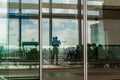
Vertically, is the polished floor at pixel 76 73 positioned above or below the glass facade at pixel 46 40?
below

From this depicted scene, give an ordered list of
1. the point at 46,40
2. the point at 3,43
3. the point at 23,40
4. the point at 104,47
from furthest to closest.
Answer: the point at 104,47 → the point at 46,40 → the point at 23,40 → the point at 3,43

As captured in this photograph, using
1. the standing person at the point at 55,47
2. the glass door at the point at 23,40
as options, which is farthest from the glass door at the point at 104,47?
the glass door at the point at 23,40

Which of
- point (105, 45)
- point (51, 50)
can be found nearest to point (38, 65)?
point (51, 50)

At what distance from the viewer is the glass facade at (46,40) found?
929 cm

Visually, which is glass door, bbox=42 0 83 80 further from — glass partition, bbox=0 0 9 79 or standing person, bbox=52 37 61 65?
glass partition, bbox=0 0 9 79

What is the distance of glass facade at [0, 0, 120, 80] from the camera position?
9289 mm

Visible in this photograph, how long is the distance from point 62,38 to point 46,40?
1.29 metres

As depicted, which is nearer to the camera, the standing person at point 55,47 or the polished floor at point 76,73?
the standing person at point 55,47

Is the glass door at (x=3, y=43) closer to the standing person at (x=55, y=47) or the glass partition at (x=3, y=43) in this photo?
the glass partition at (x=3, y=43)

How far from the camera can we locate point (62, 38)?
10961 millimetres

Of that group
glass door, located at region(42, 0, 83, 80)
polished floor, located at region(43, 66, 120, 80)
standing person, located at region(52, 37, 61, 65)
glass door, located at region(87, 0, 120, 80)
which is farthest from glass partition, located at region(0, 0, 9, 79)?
glass door, located at region(87, 0, 120, 80)

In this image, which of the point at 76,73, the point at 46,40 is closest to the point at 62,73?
the point at 76,73

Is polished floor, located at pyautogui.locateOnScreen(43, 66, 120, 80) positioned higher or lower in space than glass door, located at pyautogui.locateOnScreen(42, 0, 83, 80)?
lower

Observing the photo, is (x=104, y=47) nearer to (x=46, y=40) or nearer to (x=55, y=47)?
(x=55, y=47)
